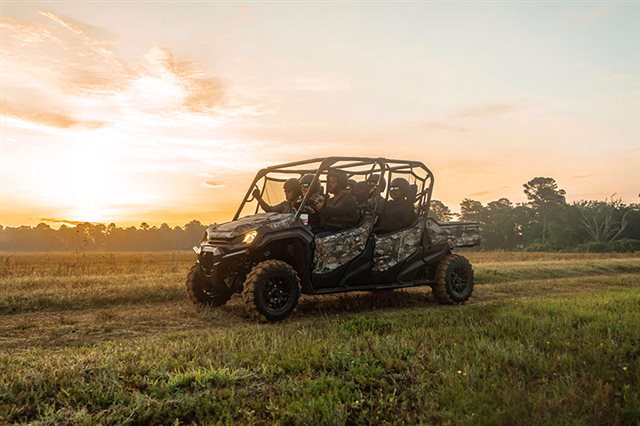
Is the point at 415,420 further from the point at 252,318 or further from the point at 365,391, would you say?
the point at 252,318

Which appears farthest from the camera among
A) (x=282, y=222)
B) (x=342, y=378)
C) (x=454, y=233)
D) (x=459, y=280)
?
(x=454, y=233)

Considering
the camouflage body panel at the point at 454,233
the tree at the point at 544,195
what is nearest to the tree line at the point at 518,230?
the tree at the point at 544,195

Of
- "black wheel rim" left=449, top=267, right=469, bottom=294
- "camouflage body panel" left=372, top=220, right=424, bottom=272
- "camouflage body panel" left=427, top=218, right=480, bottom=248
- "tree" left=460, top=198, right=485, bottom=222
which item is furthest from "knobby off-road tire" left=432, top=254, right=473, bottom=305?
"tree" left=460, top=198, right=485, bottom=222

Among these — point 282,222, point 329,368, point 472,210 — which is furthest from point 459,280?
point 472,210

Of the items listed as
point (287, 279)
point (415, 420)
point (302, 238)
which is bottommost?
point (415, 420)

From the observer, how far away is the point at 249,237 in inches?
312

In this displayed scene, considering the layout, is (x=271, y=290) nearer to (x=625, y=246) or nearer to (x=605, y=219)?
(x=625, y=246)

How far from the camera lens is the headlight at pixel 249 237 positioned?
7898 mm

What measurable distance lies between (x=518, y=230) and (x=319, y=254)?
7751 centimetres

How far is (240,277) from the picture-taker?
8.38m

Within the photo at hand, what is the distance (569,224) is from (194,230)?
181 ft

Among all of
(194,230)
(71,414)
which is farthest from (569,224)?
(71,414)

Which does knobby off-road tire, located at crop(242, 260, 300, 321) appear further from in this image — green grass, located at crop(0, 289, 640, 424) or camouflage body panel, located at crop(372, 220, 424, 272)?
camouflage body panel, located at crop(372, 220, 424, 272)

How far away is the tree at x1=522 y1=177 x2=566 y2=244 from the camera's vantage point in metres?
79.1
